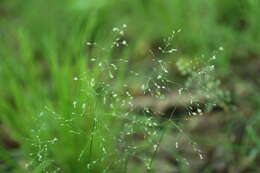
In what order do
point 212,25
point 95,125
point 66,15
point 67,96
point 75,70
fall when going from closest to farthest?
point 95,125 → point 67,96 → point 75,70 → point 212,25 → point 66,15

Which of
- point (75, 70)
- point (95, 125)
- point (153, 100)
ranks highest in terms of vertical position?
point (95, 125)

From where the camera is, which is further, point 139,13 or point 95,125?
point 139,13

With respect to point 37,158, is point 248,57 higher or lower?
lower

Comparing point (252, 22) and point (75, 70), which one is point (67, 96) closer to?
point (75, 70)

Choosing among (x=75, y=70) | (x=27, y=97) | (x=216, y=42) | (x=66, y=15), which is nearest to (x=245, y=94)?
(x=216, y=42)

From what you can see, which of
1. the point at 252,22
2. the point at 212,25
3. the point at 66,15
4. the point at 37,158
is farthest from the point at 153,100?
the point at 37,158

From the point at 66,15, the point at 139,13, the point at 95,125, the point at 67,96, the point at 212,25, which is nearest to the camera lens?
the point at 95,125
